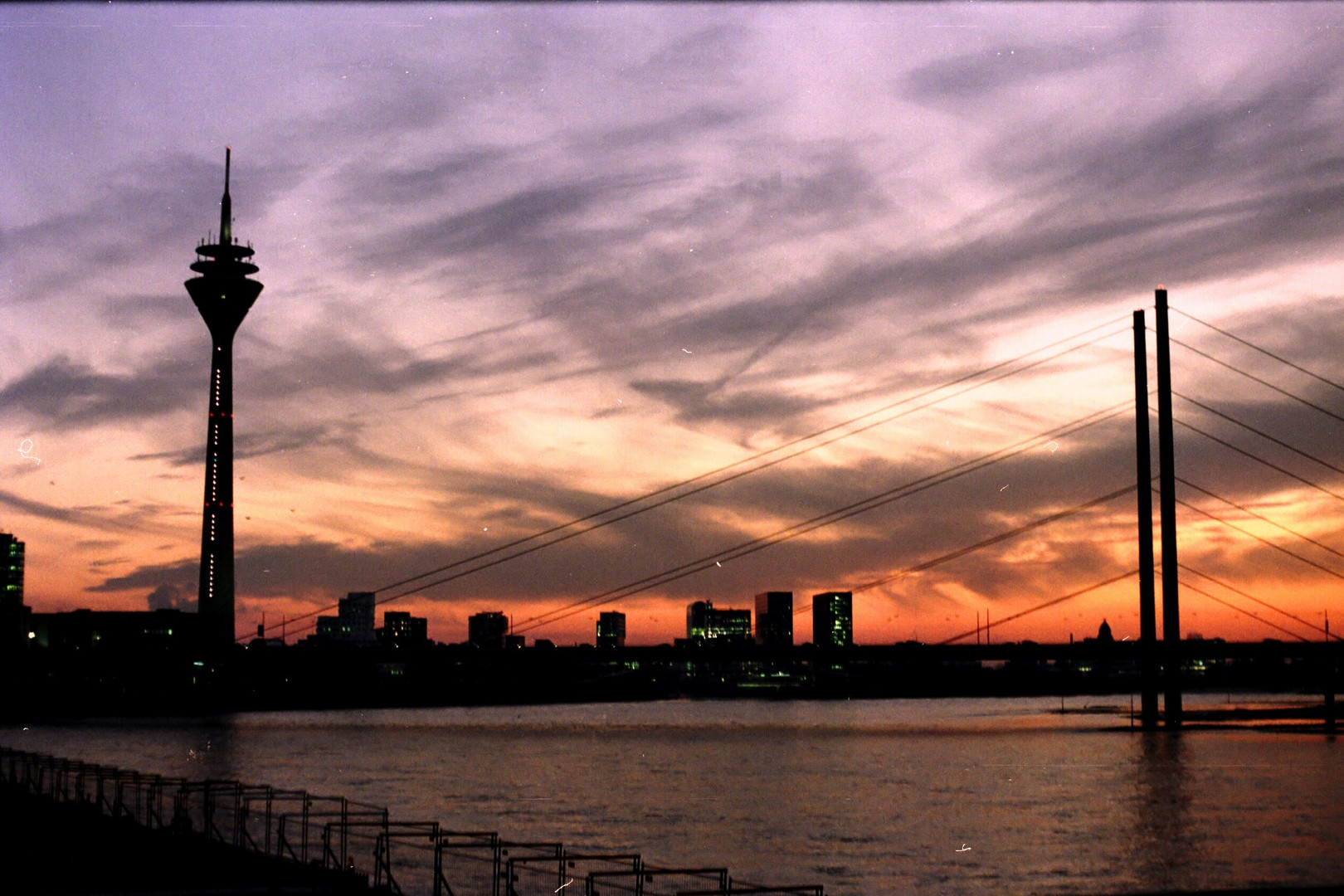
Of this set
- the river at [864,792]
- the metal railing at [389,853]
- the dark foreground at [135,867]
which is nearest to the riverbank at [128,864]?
the dark foreground at [135,867]

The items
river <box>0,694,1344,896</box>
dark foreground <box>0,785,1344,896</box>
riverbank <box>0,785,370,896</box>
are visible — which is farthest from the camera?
river <box>0,694,1344,896</box>

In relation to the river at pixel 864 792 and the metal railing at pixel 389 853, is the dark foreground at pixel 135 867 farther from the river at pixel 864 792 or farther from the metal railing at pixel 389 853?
the river at pixel 864 792

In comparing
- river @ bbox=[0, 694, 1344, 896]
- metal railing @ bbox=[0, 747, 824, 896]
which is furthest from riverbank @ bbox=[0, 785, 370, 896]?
river @ bbox=[0, 694, 1344, 896]

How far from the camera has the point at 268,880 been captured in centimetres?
2372

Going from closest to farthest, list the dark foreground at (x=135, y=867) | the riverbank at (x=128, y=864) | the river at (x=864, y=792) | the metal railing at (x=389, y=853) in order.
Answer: the dark foreground at (x=135, y=867) → the riverbank at (x=128, y=864) → the metal railing at (x=389, y=853) → the river at (x=864, y=792)

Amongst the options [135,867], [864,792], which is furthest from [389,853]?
[864,792]

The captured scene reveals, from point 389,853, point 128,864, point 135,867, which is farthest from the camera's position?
point 389,853

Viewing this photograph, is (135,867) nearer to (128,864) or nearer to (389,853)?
(128,864)

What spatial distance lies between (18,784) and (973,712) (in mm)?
165820

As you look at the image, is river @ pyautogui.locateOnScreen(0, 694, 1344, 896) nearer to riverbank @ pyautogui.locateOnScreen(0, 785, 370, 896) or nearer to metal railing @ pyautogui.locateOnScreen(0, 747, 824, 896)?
metal railing @ pyautogui.locateOnScreen(0, 747, 824, 896)

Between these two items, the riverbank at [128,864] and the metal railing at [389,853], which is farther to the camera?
the metal railing at [389,853]

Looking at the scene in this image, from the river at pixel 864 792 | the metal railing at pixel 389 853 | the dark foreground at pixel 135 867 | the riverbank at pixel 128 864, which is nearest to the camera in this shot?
the dark foreground at pixel 135 867

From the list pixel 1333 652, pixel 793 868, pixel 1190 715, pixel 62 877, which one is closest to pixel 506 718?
pixel 1190 715

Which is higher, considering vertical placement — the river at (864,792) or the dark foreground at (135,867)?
the dark foreground at (135,867)
